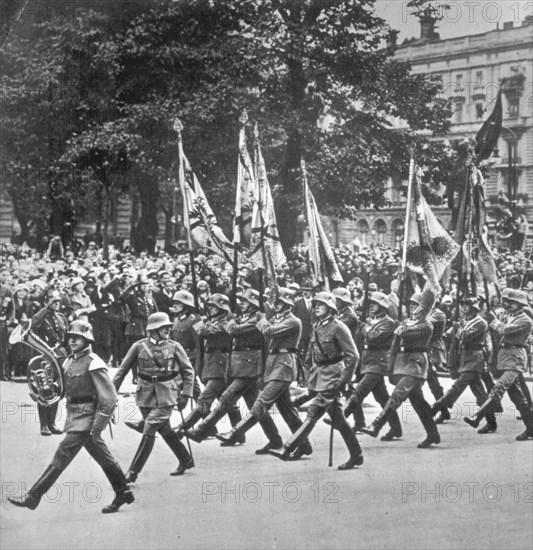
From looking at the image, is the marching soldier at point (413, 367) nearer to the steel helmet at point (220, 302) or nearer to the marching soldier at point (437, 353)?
the marching soldier at point (437, 353)

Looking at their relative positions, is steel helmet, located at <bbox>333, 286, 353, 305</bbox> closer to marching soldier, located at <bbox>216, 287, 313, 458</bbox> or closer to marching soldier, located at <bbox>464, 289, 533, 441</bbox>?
marching soldier, located at <bbox>216, 287, 313, 458</bbox>

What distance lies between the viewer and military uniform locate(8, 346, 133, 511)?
29.1 feet

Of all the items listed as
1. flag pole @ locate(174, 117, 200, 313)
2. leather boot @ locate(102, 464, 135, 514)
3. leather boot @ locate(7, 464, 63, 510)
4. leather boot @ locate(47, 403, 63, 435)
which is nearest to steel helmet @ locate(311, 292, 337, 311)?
flag pole @ locate(174, 117, 200, 313)

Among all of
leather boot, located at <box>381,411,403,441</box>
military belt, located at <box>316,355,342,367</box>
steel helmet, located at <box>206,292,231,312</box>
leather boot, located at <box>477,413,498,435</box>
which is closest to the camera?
military belt, located at <box>316,355,342,367</box>

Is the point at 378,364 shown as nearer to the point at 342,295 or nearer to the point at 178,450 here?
the point at 342,295

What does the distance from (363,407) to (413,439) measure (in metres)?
0.77

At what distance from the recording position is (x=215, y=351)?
11461 mm

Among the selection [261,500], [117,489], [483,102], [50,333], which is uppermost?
[483,102]

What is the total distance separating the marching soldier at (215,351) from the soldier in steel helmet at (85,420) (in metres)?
2.31

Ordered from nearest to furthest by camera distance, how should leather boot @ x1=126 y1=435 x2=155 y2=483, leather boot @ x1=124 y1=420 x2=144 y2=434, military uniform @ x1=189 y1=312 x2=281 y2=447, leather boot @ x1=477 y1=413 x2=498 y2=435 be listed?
leather boot @ x1=126 y1=435 x2=155 y2=483 < leather boot @ x1=124 y1=420 x2=144 y2=434 < military uniform @ x1=189 y1=312 x2=281 y2=447 < leather boot @ x1=477 y1=413 x2=498 y2=435

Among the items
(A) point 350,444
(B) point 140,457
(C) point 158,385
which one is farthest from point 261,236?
(B) point 140,457

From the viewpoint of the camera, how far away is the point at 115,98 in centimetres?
1002

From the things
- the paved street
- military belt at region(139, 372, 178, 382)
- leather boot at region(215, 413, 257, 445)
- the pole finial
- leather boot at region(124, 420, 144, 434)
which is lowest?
the paved street

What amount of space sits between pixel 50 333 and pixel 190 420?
2044 mm
